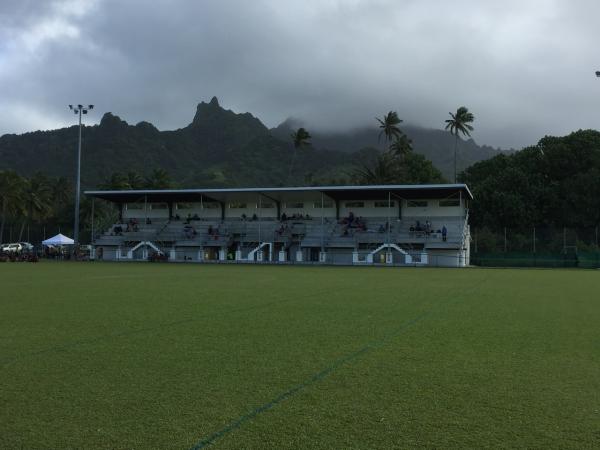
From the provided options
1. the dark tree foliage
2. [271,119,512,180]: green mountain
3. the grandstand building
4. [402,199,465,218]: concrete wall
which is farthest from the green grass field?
[271,119,512,180]: green mountain

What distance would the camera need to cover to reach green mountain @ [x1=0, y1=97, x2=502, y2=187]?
320 feet

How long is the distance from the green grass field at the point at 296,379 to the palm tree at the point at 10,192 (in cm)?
5831

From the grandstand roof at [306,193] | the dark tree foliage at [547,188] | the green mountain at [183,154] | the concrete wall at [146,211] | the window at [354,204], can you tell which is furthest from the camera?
the green mountain at [183,154]

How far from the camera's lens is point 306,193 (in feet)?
157

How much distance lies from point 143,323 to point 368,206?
4194cm

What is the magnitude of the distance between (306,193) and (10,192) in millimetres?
35544

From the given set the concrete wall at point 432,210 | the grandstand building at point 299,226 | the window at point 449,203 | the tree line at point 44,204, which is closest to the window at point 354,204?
the grandstand building at point 299,226

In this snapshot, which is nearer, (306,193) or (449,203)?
(306,193)

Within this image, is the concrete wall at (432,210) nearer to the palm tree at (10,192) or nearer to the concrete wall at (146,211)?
the concrete wall at (146,211)

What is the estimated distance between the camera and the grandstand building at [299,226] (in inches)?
1766

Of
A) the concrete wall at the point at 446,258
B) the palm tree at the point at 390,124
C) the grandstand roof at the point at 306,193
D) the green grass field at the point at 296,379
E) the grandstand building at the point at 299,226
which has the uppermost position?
the palm tree at the point at 390,124

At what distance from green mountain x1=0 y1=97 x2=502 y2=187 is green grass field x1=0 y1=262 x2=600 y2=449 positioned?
264ft

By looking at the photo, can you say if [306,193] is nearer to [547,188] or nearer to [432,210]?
[432,210]

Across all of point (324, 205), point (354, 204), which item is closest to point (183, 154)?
point (324, 205)
